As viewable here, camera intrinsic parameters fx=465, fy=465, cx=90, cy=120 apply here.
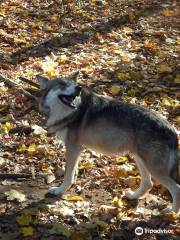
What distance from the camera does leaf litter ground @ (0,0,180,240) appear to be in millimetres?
5969

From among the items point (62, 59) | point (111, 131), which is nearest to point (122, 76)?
point (62, 59)

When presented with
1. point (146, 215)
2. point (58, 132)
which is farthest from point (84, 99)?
point (146, 215)

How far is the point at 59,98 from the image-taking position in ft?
19.7

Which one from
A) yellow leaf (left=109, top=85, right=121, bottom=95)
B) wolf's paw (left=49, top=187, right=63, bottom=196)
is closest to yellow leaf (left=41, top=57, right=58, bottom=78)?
yellow leaf (left=109, top=85, right=121, bottom=95)

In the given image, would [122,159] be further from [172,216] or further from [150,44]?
[150,44]

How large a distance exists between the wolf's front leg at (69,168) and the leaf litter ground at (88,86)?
132mm

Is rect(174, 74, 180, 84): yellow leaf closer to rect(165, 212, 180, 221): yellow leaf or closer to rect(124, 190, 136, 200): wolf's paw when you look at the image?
rect(124, 190, 136, 200): wolf's paw

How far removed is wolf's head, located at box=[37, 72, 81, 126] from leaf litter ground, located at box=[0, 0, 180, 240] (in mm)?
1155

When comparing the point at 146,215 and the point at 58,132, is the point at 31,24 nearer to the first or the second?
the point at 58,132

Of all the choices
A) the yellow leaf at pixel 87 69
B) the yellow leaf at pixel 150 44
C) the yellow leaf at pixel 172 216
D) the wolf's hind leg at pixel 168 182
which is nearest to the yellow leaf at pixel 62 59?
the yellow leaf at pixel 87 69

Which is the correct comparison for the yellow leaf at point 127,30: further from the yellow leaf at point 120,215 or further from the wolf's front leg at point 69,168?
the yellow leaf at point 120,215

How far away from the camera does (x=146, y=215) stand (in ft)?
20.3

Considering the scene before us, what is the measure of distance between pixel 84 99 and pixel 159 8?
9.98 meters

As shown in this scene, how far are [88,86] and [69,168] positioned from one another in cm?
360
